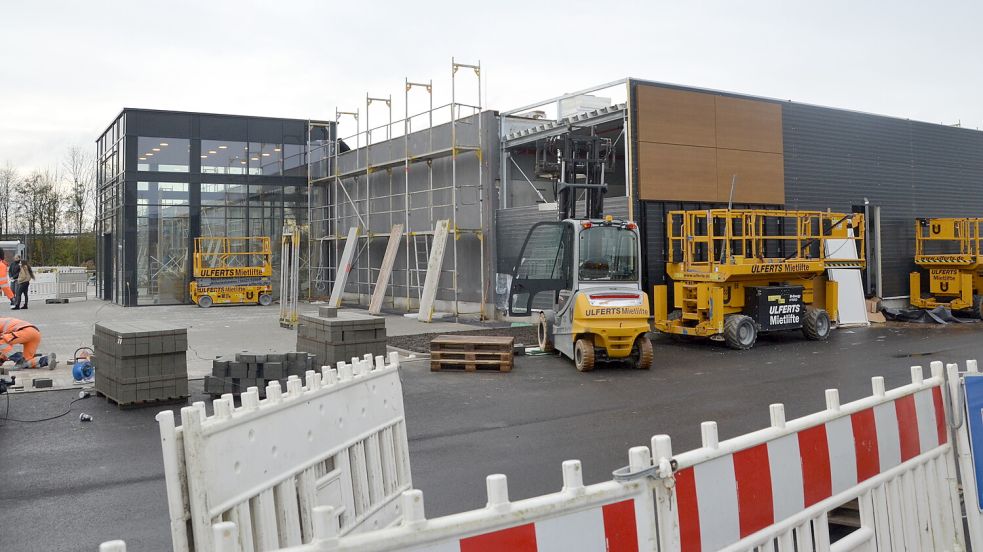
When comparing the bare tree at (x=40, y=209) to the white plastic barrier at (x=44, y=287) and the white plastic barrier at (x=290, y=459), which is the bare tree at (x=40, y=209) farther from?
the white plastic barrier at (x=290, y=459)

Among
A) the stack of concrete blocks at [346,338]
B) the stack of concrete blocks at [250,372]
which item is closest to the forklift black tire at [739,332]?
the stack of concrete blocks at [346,338]

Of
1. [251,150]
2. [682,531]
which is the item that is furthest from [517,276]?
[251,150]

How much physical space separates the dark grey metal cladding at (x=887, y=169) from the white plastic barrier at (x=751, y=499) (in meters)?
18.5

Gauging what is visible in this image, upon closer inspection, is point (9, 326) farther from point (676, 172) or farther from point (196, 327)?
point (676, 172)

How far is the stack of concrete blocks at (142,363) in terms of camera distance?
10.0 metres

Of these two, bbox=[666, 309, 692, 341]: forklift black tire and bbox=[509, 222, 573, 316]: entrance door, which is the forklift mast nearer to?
bbox=[509, 222, 573, 316]: entrance door

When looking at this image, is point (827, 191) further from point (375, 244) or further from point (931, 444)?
point (931, 444)

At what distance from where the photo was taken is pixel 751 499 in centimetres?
297

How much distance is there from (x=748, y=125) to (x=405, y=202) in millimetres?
11824

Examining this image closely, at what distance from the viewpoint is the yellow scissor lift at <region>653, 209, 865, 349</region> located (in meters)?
16.0

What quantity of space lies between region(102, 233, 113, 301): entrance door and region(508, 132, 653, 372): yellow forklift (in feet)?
87.2

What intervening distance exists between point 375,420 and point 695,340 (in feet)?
47.1

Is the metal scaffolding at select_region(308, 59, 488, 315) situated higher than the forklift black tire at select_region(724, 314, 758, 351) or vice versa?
the metal scaffolding at select_region(308, 59, 488, 315)

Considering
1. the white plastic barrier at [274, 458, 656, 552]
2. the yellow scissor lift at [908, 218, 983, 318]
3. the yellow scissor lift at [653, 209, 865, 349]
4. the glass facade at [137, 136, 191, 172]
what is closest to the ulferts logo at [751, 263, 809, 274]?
the yellow scissor lift at [653, 209, 865, 349]
